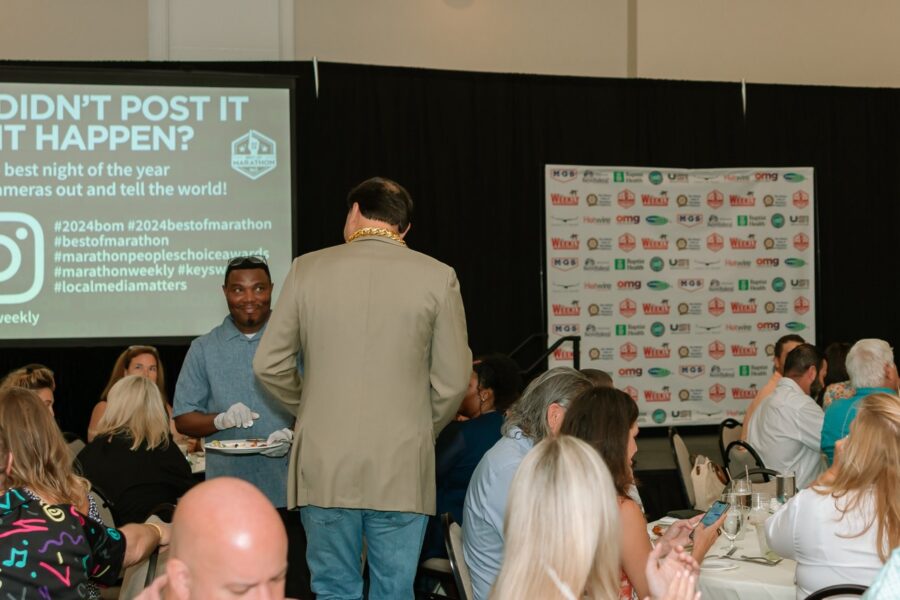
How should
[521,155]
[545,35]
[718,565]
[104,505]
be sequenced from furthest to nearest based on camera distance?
[545,35] → [521,155] → [104,505] → [718,565]

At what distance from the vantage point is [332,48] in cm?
934

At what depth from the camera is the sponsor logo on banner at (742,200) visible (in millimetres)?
9359

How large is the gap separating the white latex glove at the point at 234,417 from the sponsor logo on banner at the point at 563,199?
571 cm

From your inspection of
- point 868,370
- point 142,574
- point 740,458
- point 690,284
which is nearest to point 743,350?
point 690,284

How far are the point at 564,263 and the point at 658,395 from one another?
140cm

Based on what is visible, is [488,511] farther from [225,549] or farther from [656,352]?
[656,352]

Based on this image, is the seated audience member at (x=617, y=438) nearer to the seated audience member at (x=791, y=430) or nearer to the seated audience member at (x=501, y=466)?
the seated audience member at (x=501, y=466)

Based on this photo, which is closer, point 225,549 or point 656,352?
point 225,549

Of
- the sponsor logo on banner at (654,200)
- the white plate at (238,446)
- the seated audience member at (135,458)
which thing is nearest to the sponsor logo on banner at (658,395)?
the sponsor logo on banner at (654,200)

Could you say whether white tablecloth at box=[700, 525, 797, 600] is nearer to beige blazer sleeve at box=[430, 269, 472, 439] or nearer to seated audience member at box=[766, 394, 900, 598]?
seated audience member at box=[766, 394, 900, 598]

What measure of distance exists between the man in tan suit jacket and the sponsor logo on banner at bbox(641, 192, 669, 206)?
635 cm

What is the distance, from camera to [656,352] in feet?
30.3

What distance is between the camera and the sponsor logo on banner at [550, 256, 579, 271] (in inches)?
357

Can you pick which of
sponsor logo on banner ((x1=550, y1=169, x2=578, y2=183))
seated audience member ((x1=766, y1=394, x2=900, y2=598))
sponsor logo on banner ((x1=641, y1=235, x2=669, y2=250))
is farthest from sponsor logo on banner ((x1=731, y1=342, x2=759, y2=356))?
seated audience member ((x1=766, y1=394, x2=900, y2=598))
